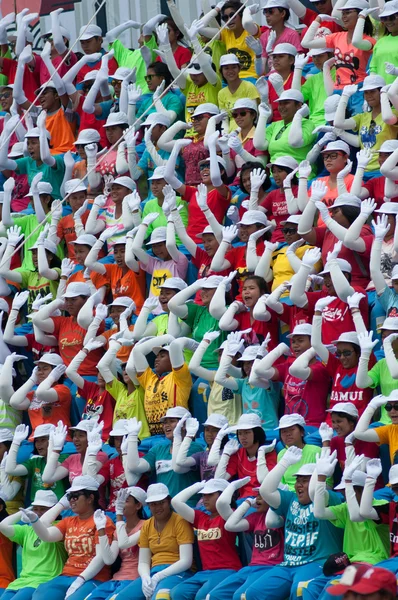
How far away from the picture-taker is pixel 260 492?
9.69 m

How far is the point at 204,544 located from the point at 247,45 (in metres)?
5.21

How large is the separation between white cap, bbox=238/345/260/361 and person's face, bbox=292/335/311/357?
1.12ft

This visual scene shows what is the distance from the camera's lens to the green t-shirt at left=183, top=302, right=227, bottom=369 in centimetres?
1124

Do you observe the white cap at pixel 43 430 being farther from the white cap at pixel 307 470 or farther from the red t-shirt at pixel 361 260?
the white cap at pixel 307 470

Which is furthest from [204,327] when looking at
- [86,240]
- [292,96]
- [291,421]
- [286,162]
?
[292,96]

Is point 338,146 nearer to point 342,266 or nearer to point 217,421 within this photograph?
point 342,266

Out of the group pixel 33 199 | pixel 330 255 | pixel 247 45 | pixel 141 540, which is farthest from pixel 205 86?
pixel 141 540

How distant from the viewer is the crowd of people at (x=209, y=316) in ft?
31.9

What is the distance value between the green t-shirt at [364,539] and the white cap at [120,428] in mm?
2317

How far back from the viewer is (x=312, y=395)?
33.6 feet

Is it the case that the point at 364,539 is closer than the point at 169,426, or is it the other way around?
the point at 364,539

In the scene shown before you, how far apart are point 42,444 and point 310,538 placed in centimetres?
321

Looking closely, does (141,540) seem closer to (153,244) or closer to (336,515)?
(336,515)

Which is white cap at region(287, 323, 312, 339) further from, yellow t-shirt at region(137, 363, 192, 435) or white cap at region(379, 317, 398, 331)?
yellow t-shirt at region(137, 363, 192, 435)
